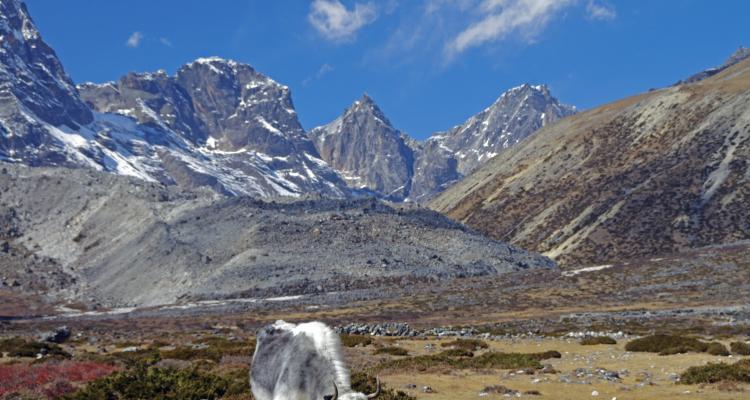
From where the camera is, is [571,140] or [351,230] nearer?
[351,230]

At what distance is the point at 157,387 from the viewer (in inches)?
862

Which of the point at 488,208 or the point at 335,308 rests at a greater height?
the point at 488,208

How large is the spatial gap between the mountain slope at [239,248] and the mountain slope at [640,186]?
23.9 m

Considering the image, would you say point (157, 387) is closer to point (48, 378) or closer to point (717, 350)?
point (48, 378)

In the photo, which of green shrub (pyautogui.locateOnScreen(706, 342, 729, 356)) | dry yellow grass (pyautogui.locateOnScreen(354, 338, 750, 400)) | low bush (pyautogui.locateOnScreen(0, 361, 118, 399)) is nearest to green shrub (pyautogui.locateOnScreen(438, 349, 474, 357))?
dry yellow grass (pyautogui.locateOnScreen(354, 338, 750, 400))

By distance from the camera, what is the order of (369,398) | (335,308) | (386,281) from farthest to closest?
(386,281) < (335,308) < (369,398)

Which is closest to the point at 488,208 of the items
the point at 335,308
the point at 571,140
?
the point at 571,140

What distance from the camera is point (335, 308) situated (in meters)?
84.5

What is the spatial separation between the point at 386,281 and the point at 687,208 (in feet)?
212

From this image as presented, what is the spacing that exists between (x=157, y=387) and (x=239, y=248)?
9225 cm

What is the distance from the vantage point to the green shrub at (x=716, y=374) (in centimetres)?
2336

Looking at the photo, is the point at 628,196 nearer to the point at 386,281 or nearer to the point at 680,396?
the point at 386,281

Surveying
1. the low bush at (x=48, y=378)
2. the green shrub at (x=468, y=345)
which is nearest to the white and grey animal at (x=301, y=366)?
the low bush at (x=48, y=378)

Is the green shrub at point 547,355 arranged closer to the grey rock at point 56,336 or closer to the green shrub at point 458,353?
the green shrub at point 458,353
